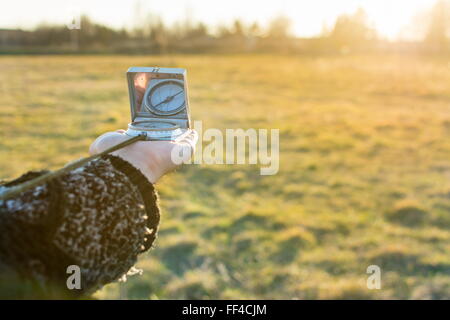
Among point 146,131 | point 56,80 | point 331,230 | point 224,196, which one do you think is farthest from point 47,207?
point 56,80

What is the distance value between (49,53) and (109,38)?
267 inches

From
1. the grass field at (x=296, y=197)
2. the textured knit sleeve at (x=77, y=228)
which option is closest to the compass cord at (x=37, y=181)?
the textured knit sleeve at (x=77, y=228)

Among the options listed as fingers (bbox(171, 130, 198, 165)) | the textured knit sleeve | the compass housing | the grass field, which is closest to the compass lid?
the compass housing

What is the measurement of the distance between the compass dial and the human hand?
219 millimetres

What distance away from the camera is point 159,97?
222cm

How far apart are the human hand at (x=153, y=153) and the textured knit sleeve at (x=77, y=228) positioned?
12 cm

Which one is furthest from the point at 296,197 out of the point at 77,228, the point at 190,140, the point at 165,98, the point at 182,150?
the point at 77,228

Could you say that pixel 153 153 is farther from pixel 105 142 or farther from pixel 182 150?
pixel 105 142

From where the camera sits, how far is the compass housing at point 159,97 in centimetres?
216

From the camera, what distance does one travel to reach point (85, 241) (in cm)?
138

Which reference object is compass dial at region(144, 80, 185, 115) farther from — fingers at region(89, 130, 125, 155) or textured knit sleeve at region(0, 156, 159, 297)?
textured knit sleeve at region(0, 156, 159, 297)

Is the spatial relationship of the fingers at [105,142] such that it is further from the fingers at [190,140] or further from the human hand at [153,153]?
the fingers at [190,140]

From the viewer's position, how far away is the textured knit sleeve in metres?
1.26

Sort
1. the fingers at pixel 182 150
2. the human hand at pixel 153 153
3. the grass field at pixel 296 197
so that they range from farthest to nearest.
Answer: the grass field at pixel 296 197
the fingers at pixel 182 150
the human hand at pixel 153 153
